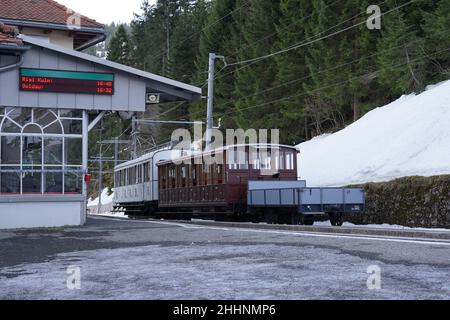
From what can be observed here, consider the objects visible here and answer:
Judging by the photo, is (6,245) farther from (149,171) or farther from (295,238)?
(149,171)

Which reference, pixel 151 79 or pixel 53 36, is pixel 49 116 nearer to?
pixel 151 79

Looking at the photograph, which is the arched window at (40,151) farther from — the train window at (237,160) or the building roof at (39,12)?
the train window at (237,160)

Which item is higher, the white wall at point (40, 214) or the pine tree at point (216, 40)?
the pine tree at point (216, 40)

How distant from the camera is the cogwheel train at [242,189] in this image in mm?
20828

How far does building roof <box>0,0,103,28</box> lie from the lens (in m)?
22.8

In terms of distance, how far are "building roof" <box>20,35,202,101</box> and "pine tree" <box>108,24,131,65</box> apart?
219ft

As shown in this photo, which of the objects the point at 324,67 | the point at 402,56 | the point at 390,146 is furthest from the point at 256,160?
the point at 324,67

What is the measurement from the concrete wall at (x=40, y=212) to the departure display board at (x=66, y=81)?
335 centimetres

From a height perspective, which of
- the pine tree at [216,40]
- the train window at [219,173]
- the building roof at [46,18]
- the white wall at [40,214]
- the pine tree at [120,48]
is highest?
the pine tree at [120,48]

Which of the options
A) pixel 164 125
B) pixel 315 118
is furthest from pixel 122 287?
pixel 164 125

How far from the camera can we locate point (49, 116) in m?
20.5

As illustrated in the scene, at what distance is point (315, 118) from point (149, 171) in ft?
63.8

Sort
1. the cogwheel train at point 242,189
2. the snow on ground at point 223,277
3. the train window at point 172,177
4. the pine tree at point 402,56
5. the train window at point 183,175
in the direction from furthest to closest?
1. the pine tree at point 402,56
2. the train window at point 172,177
3. the train window at point 183,175
4. the cogwheel train at point 242,189
5. the snow on ground at point 223,277

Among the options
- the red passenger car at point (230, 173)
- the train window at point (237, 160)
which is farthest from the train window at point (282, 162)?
the train window at point (237, 160)
